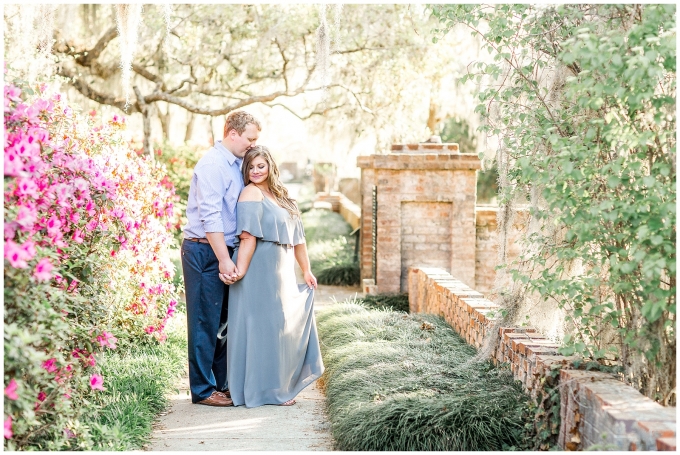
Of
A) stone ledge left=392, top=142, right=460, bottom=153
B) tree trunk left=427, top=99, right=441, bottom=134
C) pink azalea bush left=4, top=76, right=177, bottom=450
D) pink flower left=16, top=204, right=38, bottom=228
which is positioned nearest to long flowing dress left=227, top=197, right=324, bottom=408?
pink azalea bush left=4, top=76, right=177, bottom=450

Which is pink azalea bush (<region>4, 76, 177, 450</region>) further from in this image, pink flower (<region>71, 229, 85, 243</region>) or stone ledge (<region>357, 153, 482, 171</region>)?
stone ledge (<region>357, 153, 482, 171</region>)

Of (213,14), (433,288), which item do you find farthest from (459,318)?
(213,14)

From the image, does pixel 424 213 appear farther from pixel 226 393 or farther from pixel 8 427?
pixel 8 427

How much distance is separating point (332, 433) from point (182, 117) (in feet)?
48.3

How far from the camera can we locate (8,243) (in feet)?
10.2

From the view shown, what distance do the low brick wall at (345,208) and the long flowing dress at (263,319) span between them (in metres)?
8.23

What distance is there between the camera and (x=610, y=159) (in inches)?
152

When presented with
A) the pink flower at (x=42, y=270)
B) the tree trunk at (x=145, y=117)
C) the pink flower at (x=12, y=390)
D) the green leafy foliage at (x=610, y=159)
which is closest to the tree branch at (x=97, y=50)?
the tree trunk at (x=145, y=117)

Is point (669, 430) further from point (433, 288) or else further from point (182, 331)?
point (182, 331)

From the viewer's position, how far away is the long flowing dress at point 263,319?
5145 millimetres

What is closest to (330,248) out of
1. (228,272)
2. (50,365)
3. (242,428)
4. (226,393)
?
(226,393)

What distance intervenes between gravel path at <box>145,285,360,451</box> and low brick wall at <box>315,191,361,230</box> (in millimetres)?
8518

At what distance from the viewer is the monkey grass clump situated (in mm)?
3953

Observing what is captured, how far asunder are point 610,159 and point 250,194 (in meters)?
2.34
